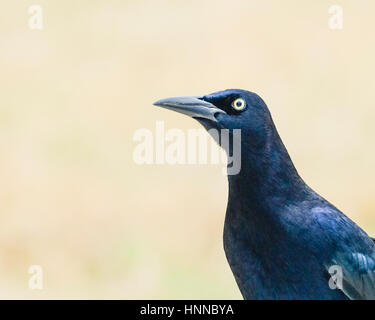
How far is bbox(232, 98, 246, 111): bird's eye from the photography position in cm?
423

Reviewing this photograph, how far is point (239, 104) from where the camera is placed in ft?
13.9

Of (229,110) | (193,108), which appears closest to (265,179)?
(229,110)

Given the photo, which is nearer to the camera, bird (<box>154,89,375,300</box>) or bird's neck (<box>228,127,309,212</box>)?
bird (<box>154,89,375,300</box>)

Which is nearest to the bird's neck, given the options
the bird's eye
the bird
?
the bird

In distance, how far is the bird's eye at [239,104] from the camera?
4230 mm

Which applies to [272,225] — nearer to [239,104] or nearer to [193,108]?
[239,104]

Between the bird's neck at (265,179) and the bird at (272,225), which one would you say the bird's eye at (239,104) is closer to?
the bird at (272,225)

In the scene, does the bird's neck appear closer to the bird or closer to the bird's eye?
the bird
